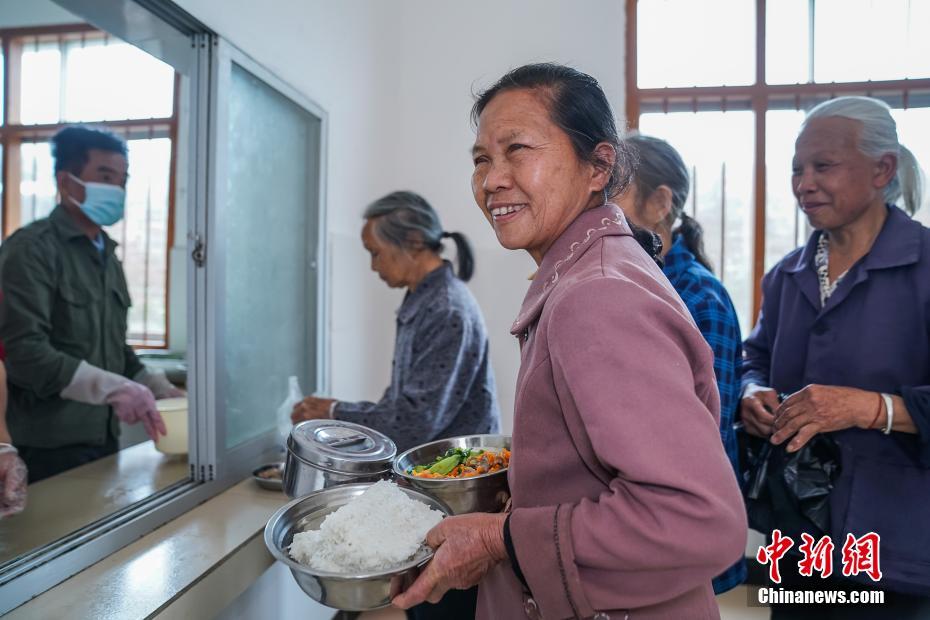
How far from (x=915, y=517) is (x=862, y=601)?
223 millimetres

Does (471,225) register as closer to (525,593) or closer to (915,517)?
(915,517)

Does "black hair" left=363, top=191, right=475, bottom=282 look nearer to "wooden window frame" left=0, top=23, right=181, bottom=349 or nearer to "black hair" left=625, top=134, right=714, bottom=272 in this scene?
"black hair" left=625, top=134, right=714, bottom=272

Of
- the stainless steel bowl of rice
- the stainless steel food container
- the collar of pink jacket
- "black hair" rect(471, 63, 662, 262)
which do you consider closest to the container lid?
the stainless steel food container

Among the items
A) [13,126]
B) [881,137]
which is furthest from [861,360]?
[13,126]

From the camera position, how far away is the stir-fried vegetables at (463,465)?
1.10 meters

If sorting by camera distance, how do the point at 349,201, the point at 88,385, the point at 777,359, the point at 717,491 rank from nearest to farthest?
the point at 717,491, the point at 777,359, the point at 88,385, the point at 349,201

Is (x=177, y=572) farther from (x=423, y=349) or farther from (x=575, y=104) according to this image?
(x=575, y=104)

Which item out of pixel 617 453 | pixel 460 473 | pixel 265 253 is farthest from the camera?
pixel 265 253

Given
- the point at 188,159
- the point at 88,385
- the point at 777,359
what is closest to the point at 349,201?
the point at 188,159

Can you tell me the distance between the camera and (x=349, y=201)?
2627 mm

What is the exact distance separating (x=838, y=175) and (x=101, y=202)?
2.08 m

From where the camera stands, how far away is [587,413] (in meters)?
0.65

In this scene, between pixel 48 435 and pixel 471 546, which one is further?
pixel 48 435

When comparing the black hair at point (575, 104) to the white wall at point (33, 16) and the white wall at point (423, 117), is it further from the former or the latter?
the white wall at point (33, 16)
